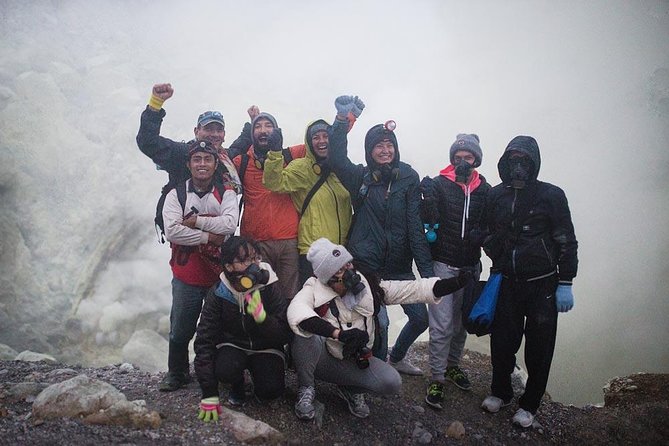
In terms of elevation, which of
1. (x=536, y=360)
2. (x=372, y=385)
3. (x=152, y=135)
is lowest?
(x=372, y=385)

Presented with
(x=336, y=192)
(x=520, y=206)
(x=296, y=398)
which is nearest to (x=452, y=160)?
(x=520, y=206)

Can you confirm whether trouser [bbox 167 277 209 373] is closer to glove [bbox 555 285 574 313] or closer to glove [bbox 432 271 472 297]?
glove [bbox 432 271 472 297]

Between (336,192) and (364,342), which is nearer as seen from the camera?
(364,342)

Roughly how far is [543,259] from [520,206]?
0.53m

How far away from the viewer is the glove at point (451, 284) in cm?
317

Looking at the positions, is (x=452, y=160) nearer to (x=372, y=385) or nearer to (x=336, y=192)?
(x=336, y=192)

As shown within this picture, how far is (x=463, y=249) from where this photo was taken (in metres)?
4.01

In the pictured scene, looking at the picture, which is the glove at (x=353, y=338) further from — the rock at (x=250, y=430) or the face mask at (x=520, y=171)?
the face mask at (x=520, y=171)

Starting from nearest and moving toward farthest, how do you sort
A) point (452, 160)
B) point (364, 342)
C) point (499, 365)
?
point (364, 342), point (499, 365), point (452, 160)

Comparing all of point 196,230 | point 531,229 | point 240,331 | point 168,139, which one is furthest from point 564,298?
point 168,139

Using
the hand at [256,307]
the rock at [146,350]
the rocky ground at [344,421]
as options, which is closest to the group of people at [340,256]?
the hand at [256,307]

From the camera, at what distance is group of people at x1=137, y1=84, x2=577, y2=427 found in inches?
129

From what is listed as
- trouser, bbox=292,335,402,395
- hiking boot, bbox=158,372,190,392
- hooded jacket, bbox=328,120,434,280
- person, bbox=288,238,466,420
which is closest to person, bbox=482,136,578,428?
hooded jacket, bbox=328,120,434,280

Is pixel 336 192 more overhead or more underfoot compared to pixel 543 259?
more overhead
